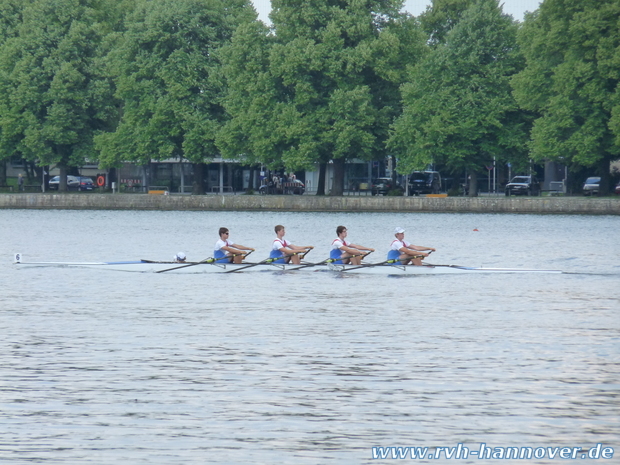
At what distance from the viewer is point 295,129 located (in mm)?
81562

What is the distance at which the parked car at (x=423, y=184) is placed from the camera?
9431 centimetres

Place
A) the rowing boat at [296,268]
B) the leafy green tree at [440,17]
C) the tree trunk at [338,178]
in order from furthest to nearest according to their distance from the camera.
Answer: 1. the leafy green tree at [440,17]
2. the tree trunk at [338,178]
3. the rowing boat at [296,268]

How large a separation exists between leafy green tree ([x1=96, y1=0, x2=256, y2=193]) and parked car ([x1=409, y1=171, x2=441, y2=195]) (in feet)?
54.2

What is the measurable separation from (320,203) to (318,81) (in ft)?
31.9

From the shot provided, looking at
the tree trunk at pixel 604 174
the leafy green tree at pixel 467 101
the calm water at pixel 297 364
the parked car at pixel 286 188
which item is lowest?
the calm water at pixel 297 364

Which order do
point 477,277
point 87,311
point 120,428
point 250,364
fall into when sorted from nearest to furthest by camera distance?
point 120,428 → point 250,364 → point 87,311 → point 477,277

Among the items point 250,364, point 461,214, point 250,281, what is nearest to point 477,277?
point 250,281

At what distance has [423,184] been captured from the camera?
9431 cm

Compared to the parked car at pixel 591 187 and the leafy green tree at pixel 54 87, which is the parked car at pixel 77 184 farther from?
the parked car at pixel 591 187

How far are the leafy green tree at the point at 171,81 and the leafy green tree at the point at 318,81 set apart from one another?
12.1 ft

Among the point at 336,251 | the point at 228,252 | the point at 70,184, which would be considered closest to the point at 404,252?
the point at 336,251

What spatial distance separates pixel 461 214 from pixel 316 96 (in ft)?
44.5

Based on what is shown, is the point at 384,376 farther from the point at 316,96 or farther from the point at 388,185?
the point at 388,185

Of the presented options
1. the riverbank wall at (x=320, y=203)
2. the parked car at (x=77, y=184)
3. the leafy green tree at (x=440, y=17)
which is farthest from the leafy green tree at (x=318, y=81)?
the parked car at (x=77, y=184)
